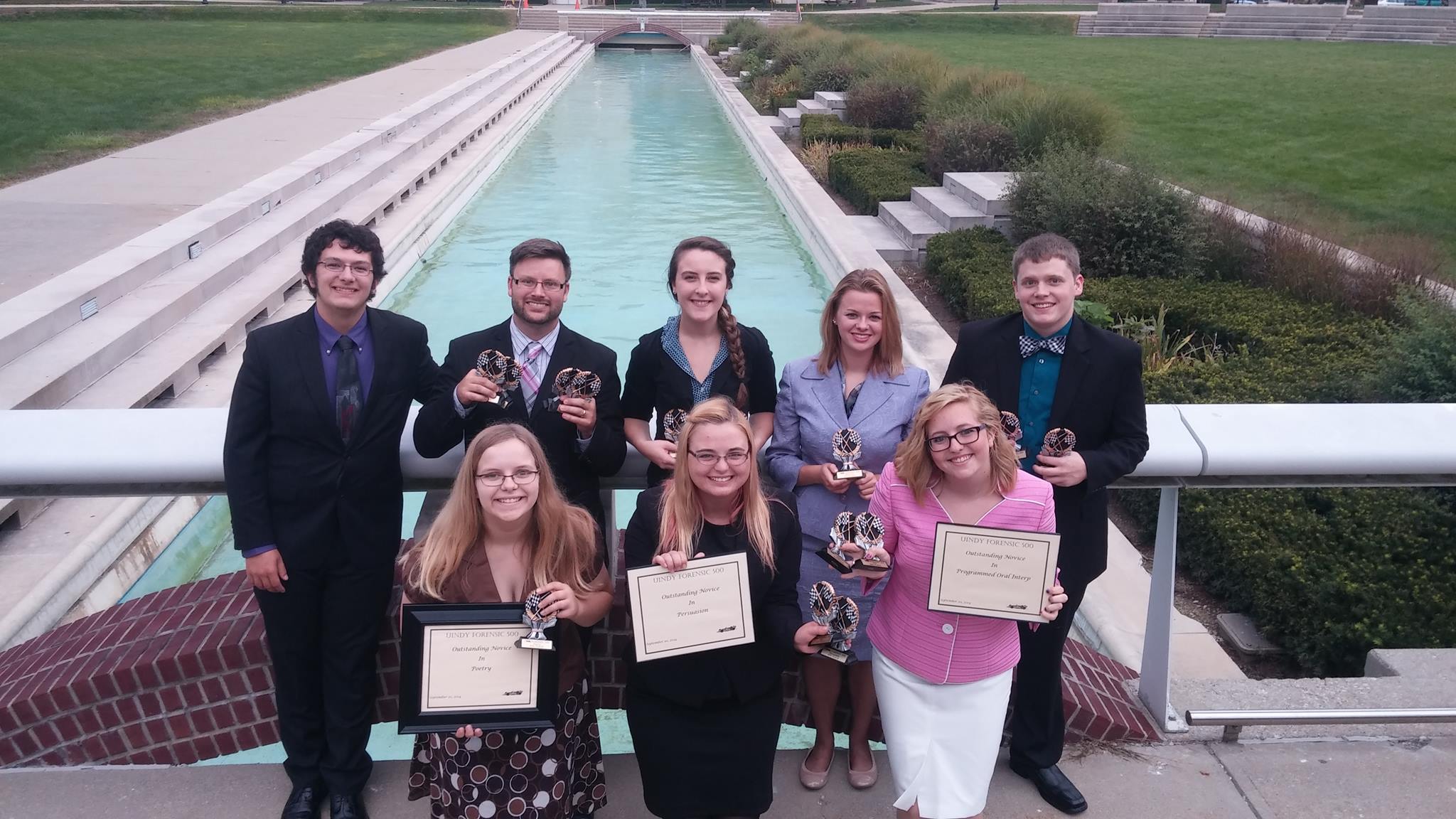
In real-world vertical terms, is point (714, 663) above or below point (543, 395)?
below

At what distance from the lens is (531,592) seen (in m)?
2.75

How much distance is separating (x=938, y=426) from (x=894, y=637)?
0.59 m

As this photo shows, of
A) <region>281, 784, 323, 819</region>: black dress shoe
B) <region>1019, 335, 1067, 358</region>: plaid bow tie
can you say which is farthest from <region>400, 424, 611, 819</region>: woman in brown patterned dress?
<region>1019, 335, 1067, 358</region>: plaid bow tie

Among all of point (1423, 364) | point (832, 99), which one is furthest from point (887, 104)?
point (1423, 364)

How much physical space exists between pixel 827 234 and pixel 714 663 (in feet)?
34.5

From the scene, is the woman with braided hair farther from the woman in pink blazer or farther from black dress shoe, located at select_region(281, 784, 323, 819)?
black dress shoe, located at select_region(281, 784, 323, 819)

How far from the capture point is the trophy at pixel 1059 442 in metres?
3.01

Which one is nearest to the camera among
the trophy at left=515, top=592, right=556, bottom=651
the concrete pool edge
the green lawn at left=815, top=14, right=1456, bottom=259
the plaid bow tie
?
the trophy at left=515, top=592, right=556, bottom=651

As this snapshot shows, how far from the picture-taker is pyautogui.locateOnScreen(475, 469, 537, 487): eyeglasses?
9.10 feet

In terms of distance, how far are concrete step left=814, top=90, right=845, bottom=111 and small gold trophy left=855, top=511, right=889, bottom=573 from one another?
2046cm

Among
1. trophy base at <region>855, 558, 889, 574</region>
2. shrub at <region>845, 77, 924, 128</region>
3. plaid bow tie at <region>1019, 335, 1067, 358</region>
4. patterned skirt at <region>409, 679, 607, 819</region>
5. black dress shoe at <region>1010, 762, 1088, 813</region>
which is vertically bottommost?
black dress shoe at <region>1010, 762, 1088, 813</region>

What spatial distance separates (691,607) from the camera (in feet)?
8.86

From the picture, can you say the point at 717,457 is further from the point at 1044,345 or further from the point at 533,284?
the point at 1044,345

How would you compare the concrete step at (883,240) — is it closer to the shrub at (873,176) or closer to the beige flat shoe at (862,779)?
the shrub at (873,176)
